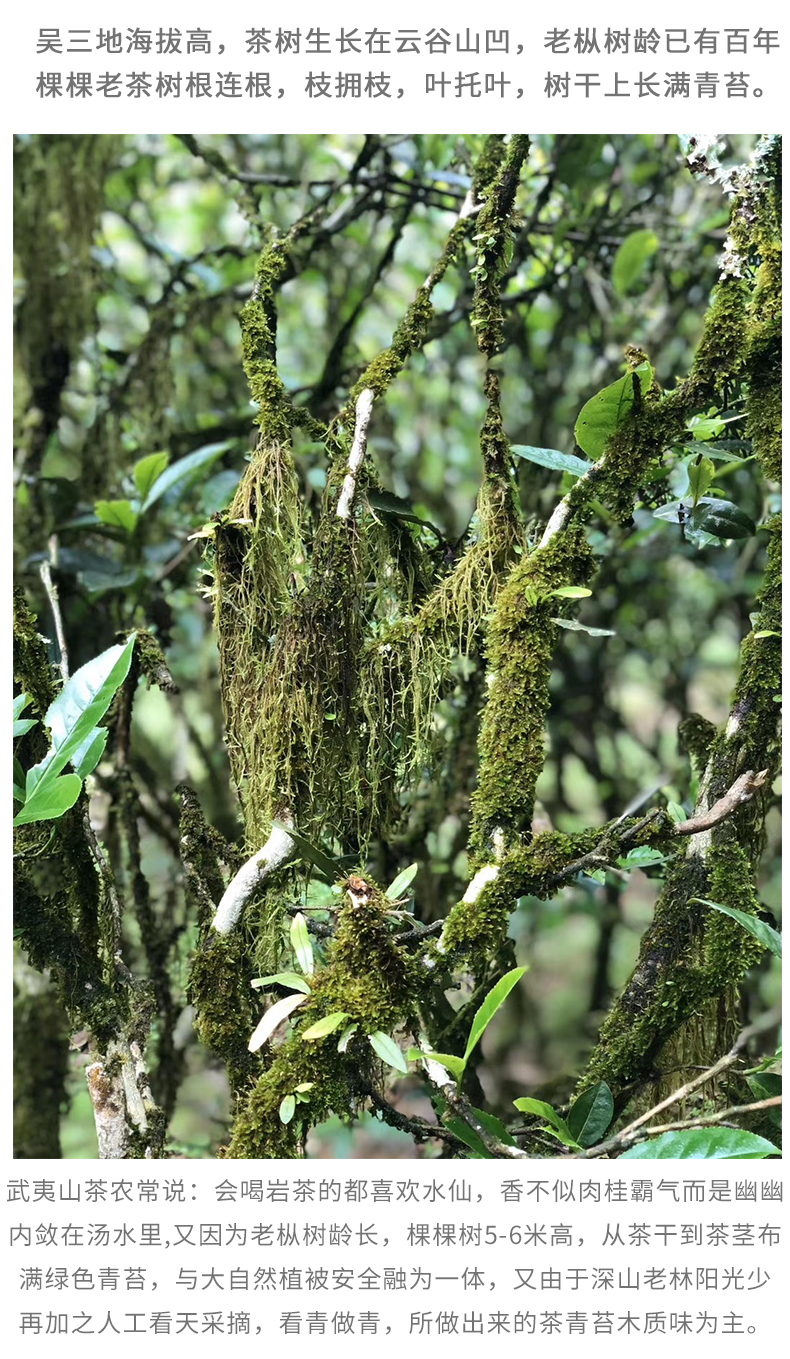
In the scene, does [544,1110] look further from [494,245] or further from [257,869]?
[494,245]

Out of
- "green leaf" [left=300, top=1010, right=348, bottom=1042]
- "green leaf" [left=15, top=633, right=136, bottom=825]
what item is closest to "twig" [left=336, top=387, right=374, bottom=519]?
"green leaf" [left=15, top=633, right=136, bottom=825]

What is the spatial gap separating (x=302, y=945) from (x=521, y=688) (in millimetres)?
306

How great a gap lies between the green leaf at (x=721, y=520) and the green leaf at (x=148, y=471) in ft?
2.41

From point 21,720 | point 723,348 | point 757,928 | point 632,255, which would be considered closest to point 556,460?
point 723,348

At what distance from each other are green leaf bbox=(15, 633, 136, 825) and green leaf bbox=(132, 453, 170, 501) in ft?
1.64

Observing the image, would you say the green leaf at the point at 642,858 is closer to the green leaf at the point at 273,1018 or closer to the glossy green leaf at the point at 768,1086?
the glossy green leaf at the point at 768,1086

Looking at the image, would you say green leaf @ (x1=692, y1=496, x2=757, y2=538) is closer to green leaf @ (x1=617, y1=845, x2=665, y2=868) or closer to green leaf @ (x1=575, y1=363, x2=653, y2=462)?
green leaf @ (x1=575, y1=363, x2=653, y2=462)

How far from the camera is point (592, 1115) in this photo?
93 centimetres

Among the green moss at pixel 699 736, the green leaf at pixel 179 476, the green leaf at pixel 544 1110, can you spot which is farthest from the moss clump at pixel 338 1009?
the green leaf at pixel 179 476

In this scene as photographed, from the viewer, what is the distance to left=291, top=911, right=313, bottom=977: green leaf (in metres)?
0.88

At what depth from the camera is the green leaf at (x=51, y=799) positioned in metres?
0.89
